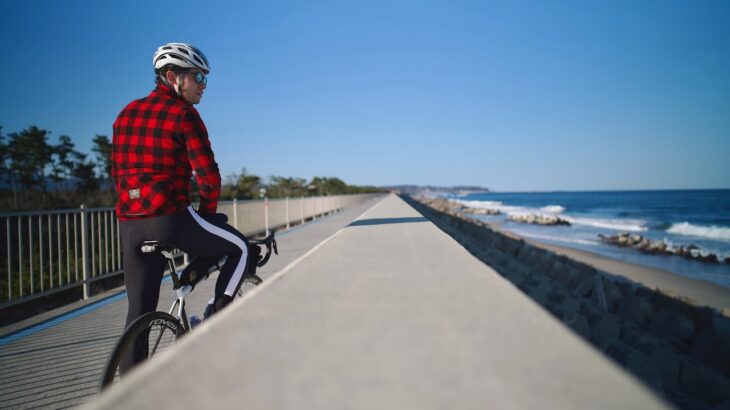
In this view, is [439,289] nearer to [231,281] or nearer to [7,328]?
[231,281]

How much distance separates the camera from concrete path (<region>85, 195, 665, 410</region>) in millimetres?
892

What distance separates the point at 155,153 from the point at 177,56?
678mm

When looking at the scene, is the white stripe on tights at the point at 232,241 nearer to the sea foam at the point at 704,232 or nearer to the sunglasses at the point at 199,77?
the sunglasses at the point at 199,77

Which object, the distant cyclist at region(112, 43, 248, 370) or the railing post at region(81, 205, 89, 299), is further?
the railing post at region(81, 205, 89, 299)

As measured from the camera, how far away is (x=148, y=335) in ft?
6.79

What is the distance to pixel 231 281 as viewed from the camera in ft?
8.03

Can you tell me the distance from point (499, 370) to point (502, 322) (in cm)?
36

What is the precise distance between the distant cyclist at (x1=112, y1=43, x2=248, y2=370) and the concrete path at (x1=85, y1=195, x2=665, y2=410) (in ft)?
2.69

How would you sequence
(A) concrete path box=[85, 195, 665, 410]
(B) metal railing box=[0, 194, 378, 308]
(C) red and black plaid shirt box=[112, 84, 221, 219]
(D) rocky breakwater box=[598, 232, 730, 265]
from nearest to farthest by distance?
(A) concrete path box=[85, 195, 665, 410] → (C) red and black plaid shirt box=[112, 84, 221, 219] → (B) metal railing box=[0, 194, 378, 308] → (D) rocky breakwater box=[598, 232, 730, 265]

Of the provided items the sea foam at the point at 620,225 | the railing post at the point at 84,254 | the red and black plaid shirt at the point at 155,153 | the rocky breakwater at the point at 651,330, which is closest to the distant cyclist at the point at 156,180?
the red and black plaid shirt at the point at 155,153

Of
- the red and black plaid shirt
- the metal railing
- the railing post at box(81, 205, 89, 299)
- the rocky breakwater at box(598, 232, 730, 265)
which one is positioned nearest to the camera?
the red and black plaid shirt

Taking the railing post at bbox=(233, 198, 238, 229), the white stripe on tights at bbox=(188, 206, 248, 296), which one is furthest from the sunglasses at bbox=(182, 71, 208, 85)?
the railing post at bbox=(233, 198, 238, 229)

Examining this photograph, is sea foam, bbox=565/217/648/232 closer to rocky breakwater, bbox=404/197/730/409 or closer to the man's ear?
rocky breakwater, bbox=404/197/730/409

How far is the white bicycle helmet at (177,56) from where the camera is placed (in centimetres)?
233
